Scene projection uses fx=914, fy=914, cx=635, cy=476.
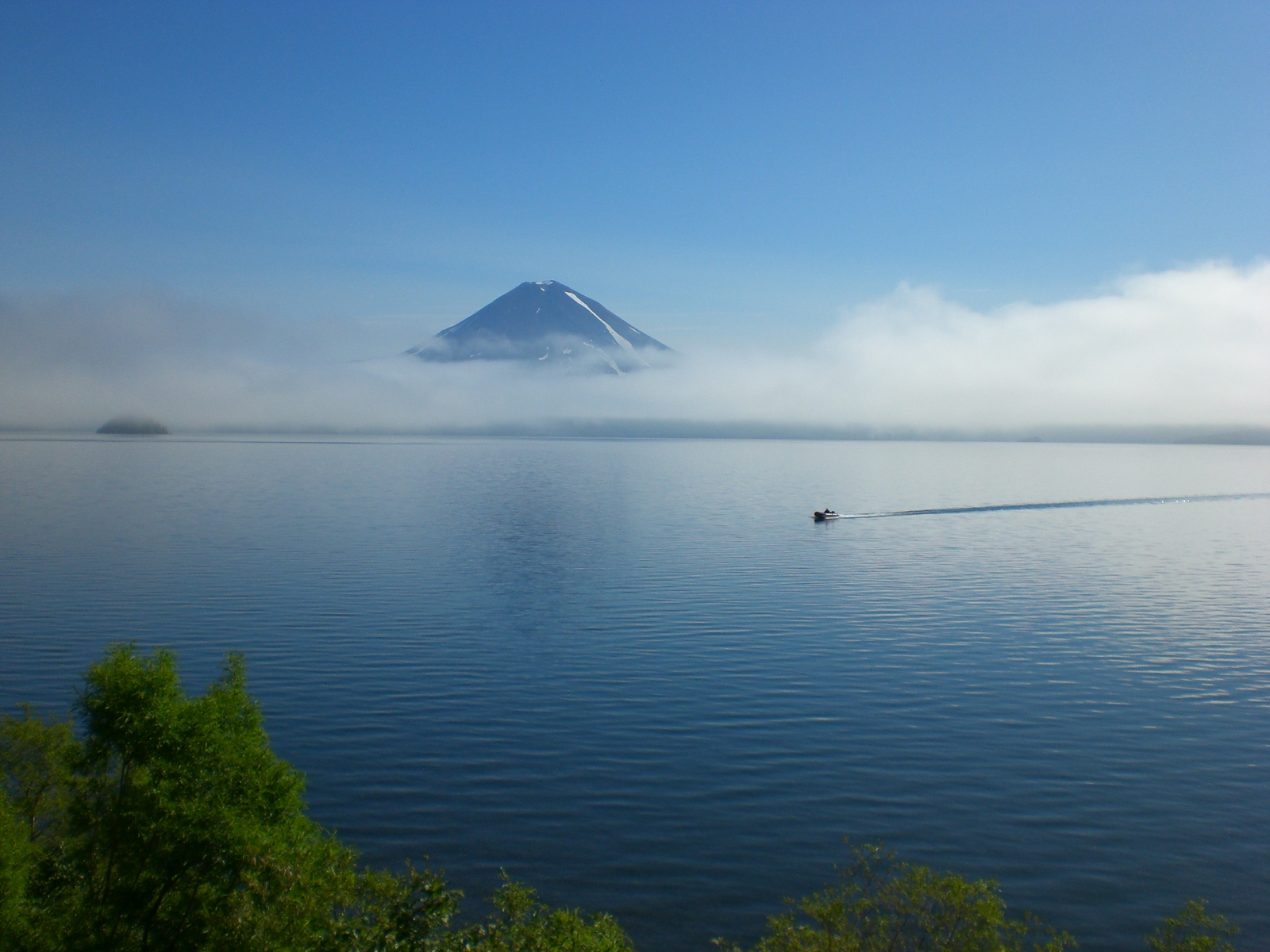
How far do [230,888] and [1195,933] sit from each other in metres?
19.8

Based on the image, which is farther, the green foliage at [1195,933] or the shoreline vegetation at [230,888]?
the shoreline vegetation at [230,888]

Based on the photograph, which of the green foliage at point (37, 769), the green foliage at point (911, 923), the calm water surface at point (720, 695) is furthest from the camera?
the calm water surface at point (720, 695)

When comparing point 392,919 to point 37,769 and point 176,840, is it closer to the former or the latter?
point 176,840

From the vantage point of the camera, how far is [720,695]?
36.4m

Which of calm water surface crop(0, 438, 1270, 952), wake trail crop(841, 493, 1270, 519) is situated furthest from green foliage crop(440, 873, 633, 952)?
wake trail crop(841, 493, 1270, 519)

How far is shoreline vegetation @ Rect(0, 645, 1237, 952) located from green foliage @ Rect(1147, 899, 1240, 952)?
0.24ft

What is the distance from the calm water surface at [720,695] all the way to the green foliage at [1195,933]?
2.24 ft

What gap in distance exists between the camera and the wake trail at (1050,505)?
4441 inches

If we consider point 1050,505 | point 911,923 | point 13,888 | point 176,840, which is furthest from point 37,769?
point 1050,505

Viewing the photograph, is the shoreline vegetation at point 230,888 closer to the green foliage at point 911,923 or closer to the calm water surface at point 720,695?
the green foliage at point 911,923

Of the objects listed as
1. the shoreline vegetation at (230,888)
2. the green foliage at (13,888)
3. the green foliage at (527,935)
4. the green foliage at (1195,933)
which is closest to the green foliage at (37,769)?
the shoreline vegetation at (230,888)

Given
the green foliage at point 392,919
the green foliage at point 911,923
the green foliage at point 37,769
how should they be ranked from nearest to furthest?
the green foliage at point 392,919 < the green foliage at point 911,923 < the green foliage at point 37,769

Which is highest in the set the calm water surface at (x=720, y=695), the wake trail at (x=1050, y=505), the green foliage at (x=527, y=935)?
the wake trail at (x=1050, y=505)

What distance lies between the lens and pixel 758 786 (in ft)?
90.5
